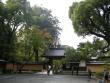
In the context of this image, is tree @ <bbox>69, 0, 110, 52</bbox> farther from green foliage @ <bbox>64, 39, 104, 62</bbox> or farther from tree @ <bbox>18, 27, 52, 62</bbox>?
tree @ <bbox>18, 27, 52, 62</bbox>

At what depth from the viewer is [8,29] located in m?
50.7

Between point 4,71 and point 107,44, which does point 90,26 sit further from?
point 4,71

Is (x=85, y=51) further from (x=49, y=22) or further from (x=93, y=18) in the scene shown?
(x=49, y=22)

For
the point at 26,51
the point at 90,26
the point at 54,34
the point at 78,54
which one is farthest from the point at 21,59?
the point at 54,34

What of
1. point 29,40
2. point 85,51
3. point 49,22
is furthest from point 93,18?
point 49,22

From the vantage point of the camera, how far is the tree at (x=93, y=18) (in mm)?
42344

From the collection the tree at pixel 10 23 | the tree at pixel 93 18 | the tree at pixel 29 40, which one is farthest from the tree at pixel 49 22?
the tree at pixel 93 18

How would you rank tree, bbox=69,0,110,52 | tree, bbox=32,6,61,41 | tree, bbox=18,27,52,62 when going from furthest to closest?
tree, bbox=32,6,61,41
tree, bbox=18,27,52,62
tree, bbox=69,0,110,52

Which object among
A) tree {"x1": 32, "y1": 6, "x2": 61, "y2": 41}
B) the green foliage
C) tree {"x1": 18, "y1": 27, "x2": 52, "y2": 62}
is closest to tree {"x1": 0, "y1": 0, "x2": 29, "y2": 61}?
tree {"x1": 18, "y1": 27, "x2": 52, "y2": 62}

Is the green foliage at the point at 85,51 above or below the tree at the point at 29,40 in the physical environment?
below

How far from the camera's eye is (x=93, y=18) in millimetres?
43375

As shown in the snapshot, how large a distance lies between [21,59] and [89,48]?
13840mm

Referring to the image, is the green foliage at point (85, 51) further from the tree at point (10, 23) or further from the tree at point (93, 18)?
the tree at point (10, 23)

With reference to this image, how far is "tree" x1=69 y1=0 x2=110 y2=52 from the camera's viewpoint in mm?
42344
